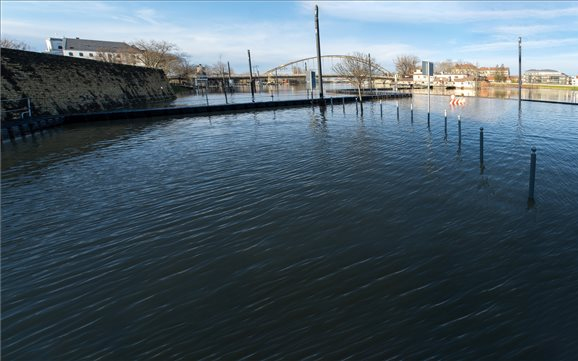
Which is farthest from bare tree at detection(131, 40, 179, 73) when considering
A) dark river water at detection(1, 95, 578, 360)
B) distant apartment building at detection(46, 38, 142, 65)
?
dark river water at detection(1, 95, 578, 360)

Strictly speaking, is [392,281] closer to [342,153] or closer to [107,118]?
[342,153]

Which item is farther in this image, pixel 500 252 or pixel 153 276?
pixel 500 252

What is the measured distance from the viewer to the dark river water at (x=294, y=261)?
3977mm

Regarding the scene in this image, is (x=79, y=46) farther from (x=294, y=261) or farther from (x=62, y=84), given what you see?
(x=294, y=261)

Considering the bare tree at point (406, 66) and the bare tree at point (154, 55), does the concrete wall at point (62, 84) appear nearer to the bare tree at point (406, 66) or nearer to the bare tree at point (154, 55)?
the bare tree at point (154, 55)

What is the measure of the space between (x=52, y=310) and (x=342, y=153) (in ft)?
37.4

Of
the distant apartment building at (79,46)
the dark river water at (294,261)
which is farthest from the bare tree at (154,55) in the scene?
the dark river water at (294,261)

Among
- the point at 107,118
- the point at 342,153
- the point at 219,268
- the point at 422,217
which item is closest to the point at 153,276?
the point at 219,268

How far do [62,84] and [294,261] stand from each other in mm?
33336

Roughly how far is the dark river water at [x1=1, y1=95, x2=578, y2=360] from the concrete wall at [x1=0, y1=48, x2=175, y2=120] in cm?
1647

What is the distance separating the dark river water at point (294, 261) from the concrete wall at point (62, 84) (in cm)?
1647

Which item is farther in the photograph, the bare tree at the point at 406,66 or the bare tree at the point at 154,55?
the bare tree at the point at 406,66

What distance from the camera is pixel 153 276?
5.41 metres

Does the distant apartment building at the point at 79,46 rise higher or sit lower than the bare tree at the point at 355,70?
higher
